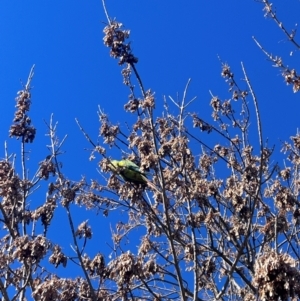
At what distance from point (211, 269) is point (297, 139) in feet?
6.53

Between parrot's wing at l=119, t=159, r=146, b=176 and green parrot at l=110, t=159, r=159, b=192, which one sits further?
parrot's wing at l=119, t=159, r=146, b=176

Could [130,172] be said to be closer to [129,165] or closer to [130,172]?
[130,172]

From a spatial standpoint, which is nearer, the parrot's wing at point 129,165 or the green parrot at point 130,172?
the green parrot at point 130,172

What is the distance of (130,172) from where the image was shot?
5398mm

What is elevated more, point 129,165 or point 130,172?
point 129,165

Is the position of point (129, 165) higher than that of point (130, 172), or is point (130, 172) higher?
point (129, 165)

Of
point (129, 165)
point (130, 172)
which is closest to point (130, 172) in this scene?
point (130, 172)

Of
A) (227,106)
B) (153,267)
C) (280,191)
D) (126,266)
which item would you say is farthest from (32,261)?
(227,106)

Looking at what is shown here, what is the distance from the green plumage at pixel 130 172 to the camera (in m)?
5.28

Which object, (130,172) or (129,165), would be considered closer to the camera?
(130,172)

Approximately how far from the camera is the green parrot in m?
5.27

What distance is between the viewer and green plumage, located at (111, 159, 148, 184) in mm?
5281

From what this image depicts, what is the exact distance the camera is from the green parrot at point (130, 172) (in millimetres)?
5268

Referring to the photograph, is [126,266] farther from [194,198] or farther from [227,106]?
[227,106]
